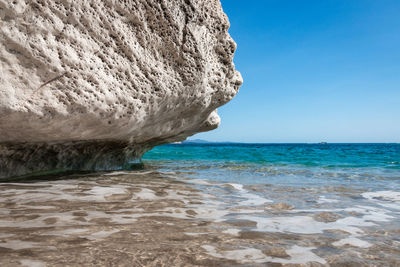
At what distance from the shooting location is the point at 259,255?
1.69m

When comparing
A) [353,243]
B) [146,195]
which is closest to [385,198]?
[353,243]

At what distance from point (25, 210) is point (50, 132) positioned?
134 centimetres

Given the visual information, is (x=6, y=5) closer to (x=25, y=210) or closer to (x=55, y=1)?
(x=55, y=1)

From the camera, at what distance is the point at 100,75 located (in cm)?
374

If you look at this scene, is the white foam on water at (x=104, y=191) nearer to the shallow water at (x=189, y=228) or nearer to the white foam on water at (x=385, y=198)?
the shallow water at (x=189, y=228)

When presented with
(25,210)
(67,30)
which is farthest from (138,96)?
(25,210)

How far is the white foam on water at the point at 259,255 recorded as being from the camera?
1.63 meters

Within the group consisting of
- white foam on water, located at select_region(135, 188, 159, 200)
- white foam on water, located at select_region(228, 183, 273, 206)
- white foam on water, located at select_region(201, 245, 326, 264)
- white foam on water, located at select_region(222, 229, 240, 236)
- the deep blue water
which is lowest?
the deep blue water

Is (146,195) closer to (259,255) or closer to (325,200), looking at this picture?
(259,255)

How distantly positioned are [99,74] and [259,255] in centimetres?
Result: 293

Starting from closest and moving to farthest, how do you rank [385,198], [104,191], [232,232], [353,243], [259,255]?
[259,255] < [353,243] < [232,232] < [104,191] < [385,198]

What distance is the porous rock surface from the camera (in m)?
3.15

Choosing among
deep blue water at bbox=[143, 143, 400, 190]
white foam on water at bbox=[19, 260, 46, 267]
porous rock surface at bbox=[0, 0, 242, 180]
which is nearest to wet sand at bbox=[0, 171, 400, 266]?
white foam on water at bbox=[19, 260, 46, 267]

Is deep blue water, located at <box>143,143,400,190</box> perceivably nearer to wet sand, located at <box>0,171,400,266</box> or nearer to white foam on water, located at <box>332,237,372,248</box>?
wet sand, located at <box>0,171,400,266</box>
